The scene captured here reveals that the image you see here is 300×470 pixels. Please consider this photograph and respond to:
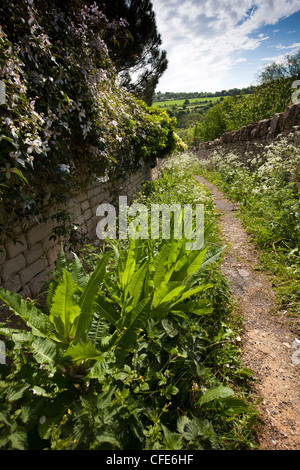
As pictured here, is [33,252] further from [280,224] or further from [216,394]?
[280,224]

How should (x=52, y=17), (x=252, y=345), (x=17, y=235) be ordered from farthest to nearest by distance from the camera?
(x=52, y=17), (x=17, y=235), (x=252, y=345)

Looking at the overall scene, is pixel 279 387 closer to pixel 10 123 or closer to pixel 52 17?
pixel 10 123

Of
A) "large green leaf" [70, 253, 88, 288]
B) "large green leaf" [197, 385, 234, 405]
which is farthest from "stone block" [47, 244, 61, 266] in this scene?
"large green leaf" [197, 385, 234, 405]

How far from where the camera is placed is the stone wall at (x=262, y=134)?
15.4 feet

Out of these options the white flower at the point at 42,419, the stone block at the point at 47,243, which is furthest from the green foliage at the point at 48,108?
the white flower at the point at 42,419

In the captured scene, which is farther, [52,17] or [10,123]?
[52,17]

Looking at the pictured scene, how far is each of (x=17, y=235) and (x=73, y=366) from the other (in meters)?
1.32

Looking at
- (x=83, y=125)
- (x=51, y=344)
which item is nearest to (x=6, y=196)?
(x=51, y=344)

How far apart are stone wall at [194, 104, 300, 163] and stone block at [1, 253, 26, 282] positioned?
15.9 feet

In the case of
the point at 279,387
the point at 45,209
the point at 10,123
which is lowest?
the point at 279,387

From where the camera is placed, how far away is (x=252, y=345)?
6.00ft

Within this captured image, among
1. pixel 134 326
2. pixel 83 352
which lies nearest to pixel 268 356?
pixel 134 326

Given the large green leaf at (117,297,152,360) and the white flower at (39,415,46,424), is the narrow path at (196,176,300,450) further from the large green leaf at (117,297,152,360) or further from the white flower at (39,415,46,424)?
the white flower at (39,415,46,424)

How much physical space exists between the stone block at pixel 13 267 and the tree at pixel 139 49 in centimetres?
764
